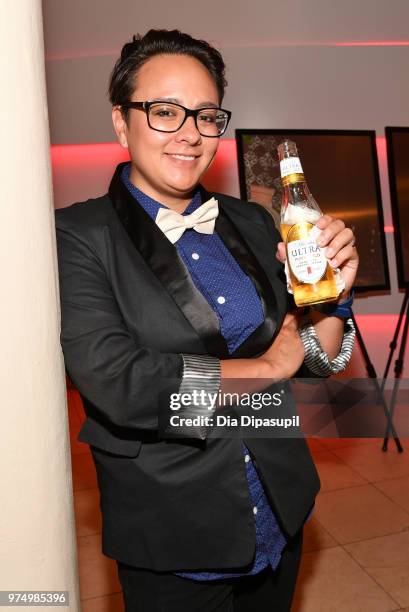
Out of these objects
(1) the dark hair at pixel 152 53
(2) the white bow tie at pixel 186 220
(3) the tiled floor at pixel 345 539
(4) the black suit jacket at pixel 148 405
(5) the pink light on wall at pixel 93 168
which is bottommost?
(3) the tiled floor at pixel 345 539

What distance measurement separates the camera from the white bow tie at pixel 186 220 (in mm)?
1420

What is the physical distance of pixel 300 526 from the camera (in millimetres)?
1492

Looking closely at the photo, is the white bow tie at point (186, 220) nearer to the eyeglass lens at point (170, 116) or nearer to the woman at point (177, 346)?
the woman at point (177, 346)

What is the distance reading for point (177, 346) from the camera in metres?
1.32

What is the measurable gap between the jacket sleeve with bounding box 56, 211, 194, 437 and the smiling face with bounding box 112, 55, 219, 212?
1.00 ft

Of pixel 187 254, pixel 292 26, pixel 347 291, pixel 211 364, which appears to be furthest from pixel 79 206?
pixel 292 26

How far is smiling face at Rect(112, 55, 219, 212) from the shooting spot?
1.39 metres

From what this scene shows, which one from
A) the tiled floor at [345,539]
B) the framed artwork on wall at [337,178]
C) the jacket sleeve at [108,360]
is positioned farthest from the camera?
the framed artwork on wall at [337,178]

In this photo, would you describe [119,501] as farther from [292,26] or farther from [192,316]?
[292,26]

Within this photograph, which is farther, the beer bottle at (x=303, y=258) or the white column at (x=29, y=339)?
the beer bottle at (x=303, y=258)

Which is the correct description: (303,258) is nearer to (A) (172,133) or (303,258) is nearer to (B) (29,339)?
(A) (172,133)

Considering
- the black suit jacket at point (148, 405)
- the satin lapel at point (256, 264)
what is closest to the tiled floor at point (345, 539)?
the black suit jacket at point (148, 405)

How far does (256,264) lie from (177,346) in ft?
1.07

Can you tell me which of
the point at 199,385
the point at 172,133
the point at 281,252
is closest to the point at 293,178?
the point at 281,252
